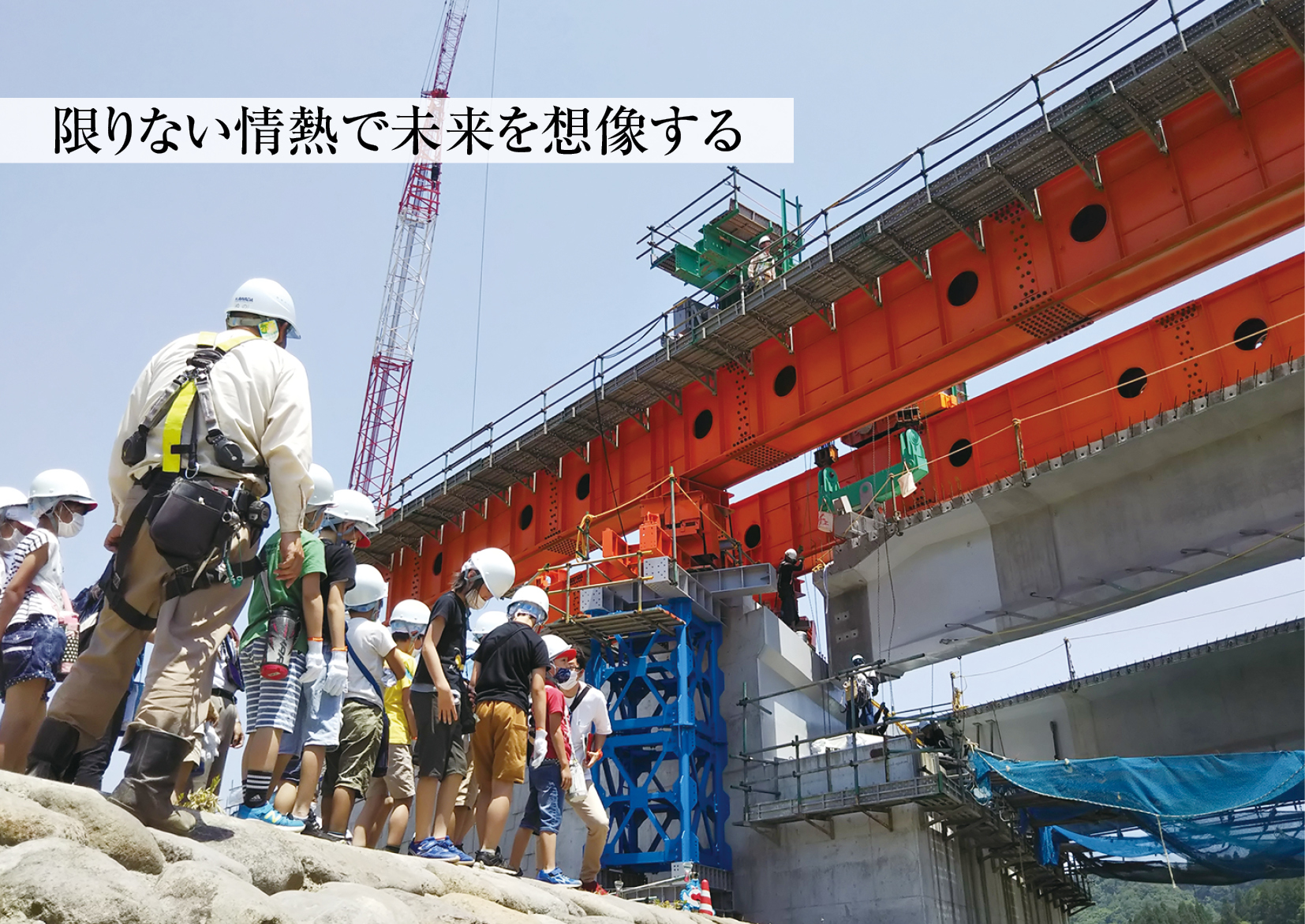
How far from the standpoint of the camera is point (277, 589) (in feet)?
19.4

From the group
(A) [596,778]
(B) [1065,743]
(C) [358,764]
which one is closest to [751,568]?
(A) [596,778]

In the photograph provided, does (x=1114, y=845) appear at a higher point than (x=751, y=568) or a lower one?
lower

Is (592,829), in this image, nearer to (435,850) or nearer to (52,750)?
(435,850)

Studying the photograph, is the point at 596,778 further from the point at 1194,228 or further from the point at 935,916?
the point at 1194,228

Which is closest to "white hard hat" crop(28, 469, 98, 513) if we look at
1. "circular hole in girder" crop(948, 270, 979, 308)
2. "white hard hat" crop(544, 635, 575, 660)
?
"white hard hat" crop(544, 635, 575, 660)

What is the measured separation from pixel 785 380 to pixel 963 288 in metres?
3.49

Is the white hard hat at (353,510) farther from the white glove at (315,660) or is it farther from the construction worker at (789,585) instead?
the construction worker at (789,585)

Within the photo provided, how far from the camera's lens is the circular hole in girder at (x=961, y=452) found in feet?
57.2

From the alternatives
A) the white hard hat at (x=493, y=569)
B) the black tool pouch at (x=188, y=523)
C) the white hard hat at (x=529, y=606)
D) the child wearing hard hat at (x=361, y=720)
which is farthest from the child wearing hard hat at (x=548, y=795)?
the black tool pouch at (x=188, y=523)

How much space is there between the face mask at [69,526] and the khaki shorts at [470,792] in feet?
9.96

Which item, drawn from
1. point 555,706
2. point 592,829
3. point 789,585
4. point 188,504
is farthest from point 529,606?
point 789,585

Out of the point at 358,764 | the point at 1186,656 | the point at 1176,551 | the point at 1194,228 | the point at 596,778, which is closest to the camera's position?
the point at 358,764

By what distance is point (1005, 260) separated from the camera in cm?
1493

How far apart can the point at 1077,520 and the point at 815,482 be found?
201 inches
